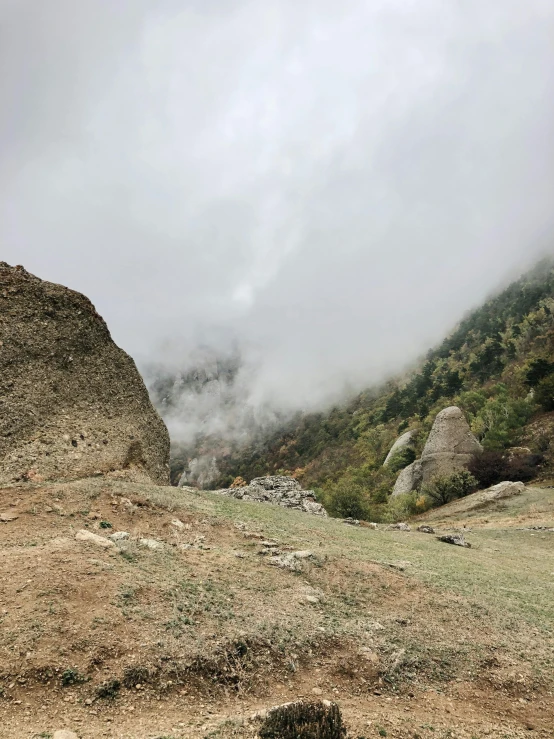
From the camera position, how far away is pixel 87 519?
39.0 ft

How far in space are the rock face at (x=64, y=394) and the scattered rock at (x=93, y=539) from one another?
4450 millimetres

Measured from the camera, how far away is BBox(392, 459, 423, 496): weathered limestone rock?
2167 inches

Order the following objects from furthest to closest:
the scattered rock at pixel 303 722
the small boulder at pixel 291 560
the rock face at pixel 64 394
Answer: the rock face at pixel 64 394
the small boulder at pixel 291 560
the scattered rock at pixel 303 722

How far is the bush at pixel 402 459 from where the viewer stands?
70.1 meters

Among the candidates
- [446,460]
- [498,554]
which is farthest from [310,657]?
[446,460]

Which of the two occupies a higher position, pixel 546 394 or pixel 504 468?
pixel 546 394

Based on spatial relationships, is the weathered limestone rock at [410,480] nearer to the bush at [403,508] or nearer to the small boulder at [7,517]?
the bush at [403,508]

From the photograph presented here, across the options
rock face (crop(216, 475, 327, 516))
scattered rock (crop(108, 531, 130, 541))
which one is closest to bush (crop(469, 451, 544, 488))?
rock face (crop(216, 475, 327, 516))

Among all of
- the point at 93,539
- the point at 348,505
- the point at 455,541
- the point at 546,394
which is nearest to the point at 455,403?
the point at 546,394

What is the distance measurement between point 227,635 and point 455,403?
3156 inches

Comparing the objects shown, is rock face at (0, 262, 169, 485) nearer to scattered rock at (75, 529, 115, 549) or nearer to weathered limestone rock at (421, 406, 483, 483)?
scattered rock at (75, 529, 115, 549)

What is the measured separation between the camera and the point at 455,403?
263 ft

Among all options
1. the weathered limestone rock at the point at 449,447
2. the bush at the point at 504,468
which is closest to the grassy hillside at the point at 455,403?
the bush at the point at 504,468

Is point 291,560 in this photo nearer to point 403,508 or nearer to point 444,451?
point 403,508
